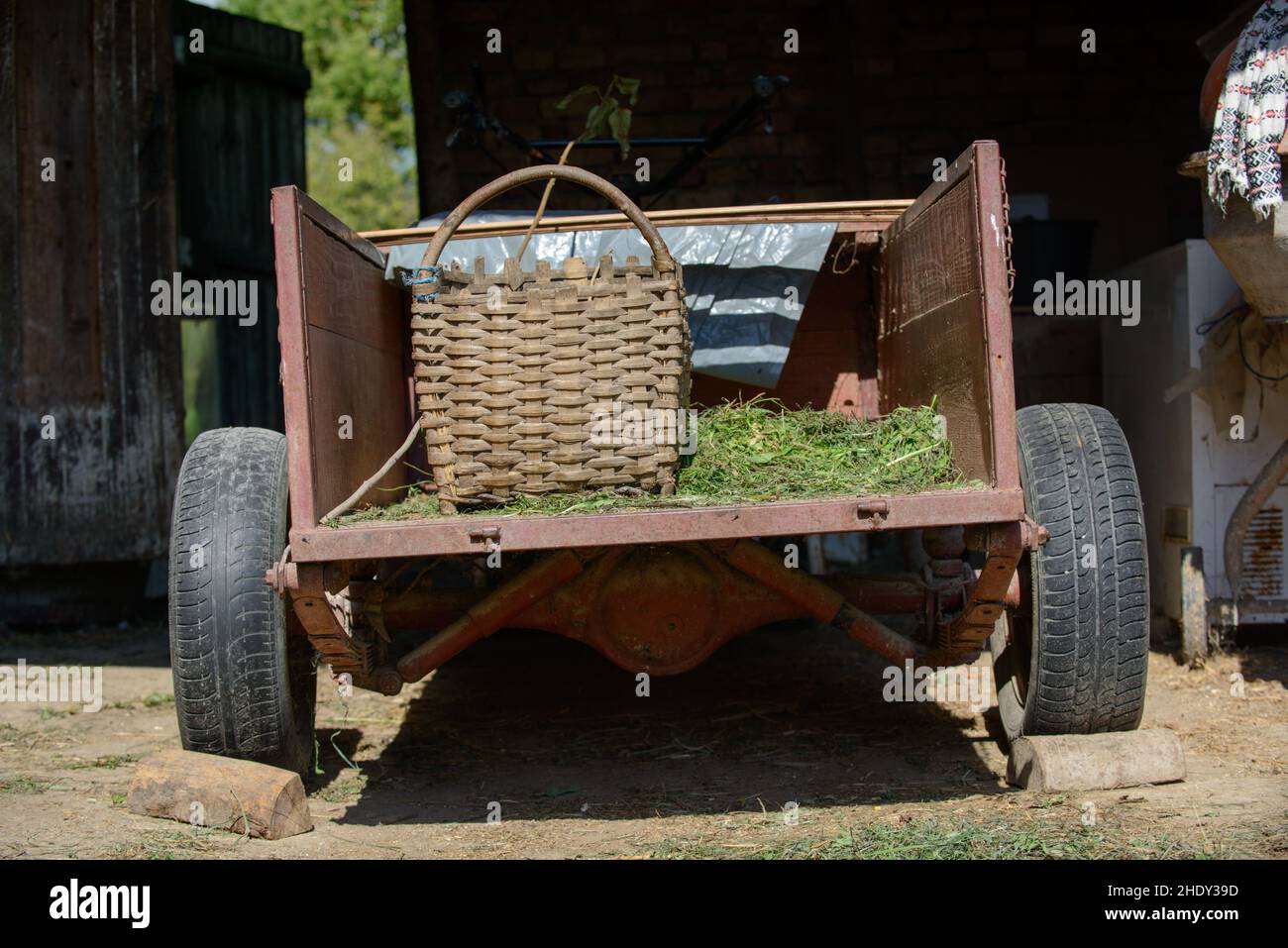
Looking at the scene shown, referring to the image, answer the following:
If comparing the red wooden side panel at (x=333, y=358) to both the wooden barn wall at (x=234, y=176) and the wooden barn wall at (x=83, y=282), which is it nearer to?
the wooden barn wall at (x=83, y=282)

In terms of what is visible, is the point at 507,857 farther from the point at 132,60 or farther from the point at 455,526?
the point at 132,60

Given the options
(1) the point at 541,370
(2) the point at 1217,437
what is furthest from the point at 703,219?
(2) the point at 1217,437

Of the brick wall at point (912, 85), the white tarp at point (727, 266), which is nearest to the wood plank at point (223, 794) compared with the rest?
the white tarp at point (727, 266)

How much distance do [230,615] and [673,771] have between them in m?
1.38

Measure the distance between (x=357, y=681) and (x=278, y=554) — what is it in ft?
1.33

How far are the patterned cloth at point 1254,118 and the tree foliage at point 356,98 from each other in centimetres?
1793

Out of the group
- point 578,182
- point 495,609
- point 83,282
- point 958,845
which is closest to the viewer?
point 958,845

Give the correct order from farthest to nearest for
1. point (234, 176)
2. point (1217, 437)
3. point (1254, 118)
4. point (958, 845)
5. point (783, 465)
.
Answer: point (234, 176) < point (1217, 437) < point (1254, 118) < point (783, 465) < point (958, 845)

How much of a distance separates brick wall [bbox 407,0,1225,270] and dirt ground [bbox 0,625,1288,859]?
344 centimetres

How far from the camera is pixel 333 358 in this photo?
3.23 m

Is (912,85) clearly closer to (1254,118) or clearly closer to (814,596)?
(1254,118)

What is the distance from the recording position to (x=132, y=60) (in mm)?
6258

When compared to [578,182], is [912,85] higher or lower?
higher
